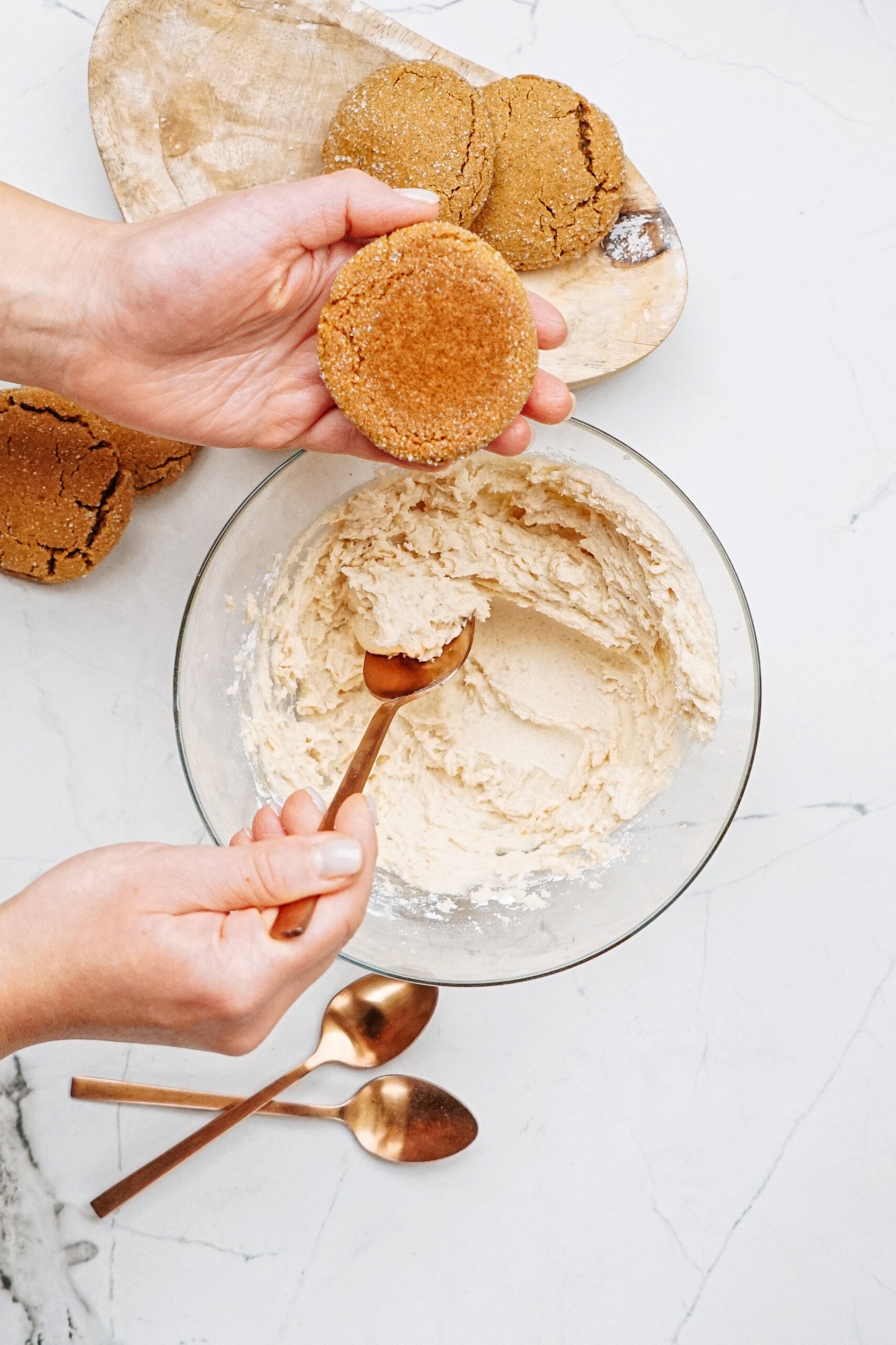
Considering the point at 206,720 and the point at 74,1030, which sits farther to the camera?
the point at 206,720

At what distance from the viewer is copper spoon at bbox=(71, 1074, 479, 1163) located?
1.91 m

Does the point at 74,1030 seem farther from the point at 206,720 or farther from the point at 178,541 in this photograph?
the point at 178,541

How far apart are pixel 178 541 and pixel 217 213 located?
68cm

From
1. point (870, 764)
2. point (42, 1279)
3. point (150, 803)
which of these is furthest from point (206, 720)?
point (870, 764)

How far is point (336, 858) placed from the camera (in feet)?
4.21

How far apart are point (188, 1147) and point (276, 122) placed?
2.03 meters

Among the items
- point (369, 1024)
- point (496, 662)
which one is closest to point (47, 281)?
point (496, 662)

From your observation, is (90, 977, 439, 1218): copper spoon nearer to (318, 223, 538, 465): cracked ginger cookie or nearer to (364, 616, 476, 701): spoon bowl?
(364, 616, 476, 701): spoon bowl

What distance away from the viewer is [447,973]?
5.52 ft

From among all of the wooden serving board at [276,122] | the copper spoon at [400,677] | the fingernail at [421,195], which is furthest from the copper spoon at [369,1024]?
the fingernail at [421,195]

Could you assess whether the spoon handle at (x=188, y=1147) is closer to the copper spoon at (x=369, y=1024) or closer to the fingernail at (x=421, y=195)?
the copper spoon at (x=369, y=1024)

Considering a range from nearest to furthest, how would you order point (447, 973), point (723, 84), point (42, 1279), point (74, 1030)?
1. point (74, 1030)
2. point (447, 973)
3. point (42, 1279)
4. point (723, 84)

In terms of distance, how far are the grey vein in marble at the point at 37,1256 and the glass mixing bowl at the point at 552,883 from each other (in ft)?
2.88

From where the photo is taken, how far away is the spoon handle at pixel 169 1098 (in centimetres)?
190
